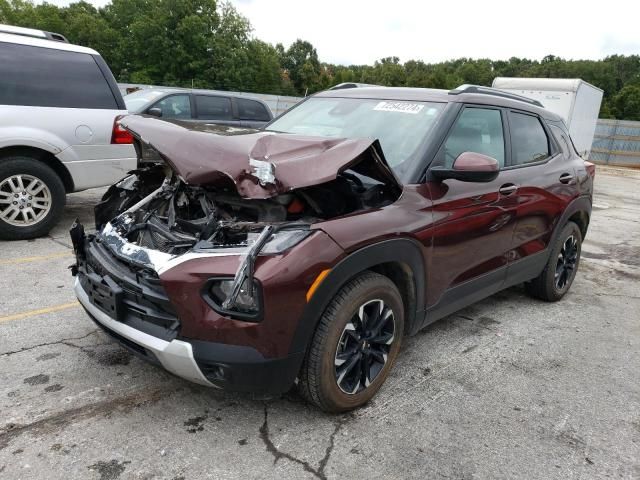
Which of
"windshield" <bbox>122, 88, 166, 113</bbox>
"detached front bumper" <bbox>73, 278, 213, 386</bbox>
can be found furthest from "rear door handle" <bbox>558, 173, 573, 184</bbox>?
"windshield" <bbox>122, 88, 166, 113</bbox>

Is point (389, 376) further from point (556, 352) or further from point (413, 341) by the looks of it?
point (556, 352)

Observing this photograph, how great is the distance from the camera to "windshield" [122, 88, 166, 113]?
8.99 metres

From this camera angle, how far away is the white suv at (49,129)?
5.31 m

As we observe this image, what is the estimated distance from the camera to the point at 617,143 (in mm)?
24875

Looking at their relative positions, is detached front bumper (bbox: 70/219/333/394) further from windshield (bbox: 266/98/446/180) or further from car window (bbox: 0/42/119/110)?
car window (bbox: 0/42/119/110)

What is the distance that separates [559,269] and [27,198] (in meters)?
5.55

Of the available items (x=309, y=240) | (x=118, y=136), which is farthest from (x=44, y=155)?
(x=309, y=240)

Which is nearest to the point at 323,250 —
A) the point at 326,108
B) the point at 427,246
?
the point at 427,246

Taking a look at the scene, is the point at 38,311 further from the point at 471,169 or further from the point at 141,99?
→ the point at 141,99

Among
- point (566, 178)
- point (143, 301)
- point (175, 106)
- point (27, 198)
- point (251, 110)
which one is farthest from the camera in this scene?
point (251, 110)

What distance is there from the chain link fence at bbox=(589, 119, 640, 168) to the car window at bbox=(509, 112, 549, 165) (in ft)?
77.5

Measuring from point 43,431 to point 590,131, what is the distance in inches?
738

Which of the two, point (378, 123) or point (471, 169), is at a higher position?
point (378, 123)

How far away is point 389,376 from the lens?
3.27m
